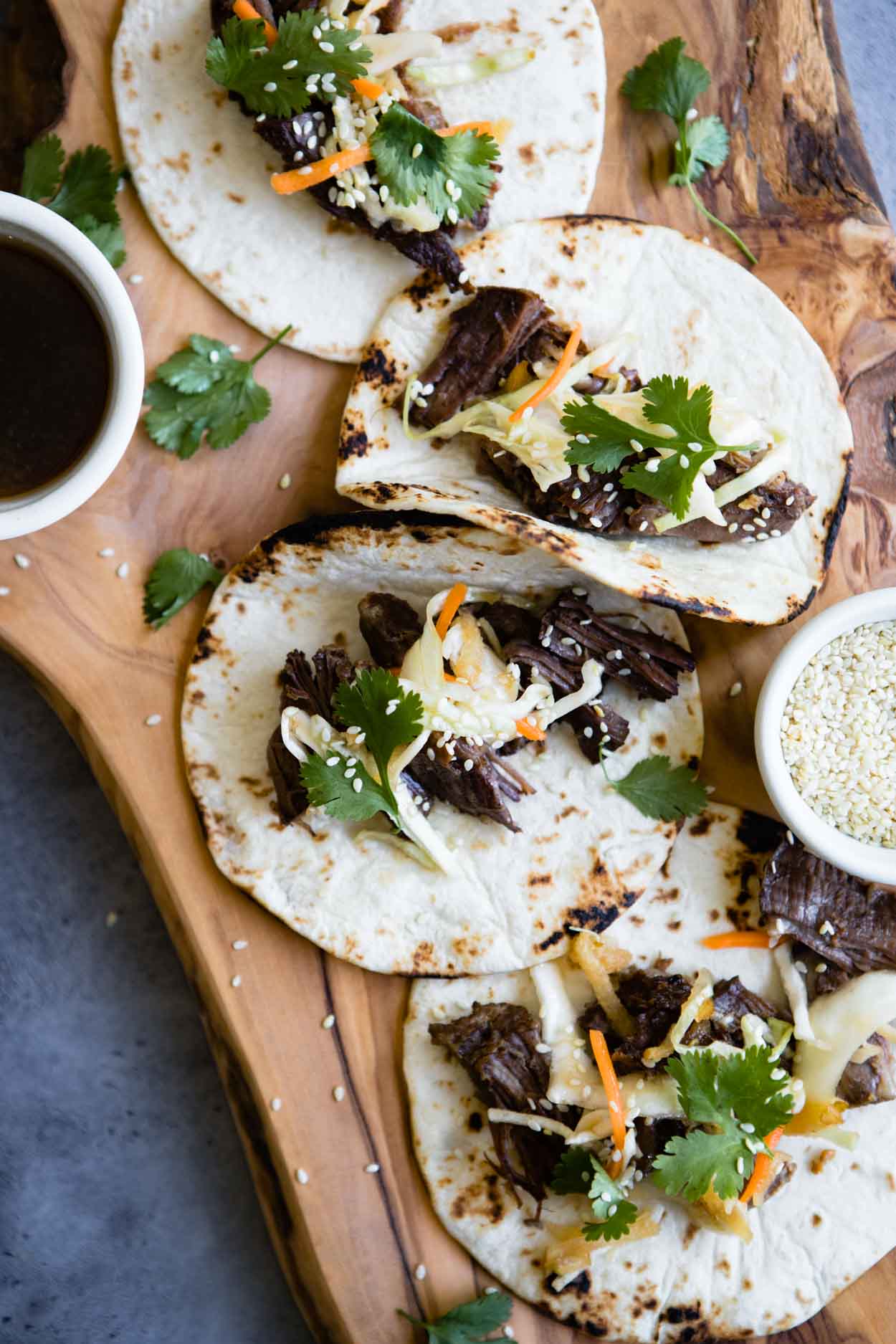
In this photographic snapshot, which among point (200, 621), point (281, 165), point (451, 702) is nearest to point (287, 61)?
point (281, 165)

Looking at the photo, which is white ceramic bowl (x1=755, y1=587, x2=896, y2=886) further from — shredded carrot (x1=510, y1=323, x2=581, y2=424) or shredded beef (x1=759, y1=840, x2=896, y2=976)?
shredded carrot (x1=510, y1=323, x2=581, y2=424)

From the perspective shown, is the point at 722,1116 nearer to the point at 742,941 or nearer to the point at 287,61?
the point at 742,941

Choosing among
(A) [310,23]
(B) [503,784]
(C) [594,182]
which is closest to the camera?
(A) [310,23]

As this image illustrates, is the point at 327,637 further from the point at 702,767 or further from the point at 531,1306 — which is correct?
the point at 531,1306

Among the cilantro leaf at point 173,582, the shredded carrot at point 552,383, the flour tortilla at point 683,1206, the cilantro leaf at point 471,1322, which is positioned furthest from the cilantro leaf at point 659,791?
the cilantro leaf at point 471,1322

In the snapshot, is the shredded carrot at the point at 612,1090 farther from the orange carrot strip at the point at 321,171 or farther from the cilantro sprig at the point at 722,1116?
the orange carrot strip at the point at 321,171

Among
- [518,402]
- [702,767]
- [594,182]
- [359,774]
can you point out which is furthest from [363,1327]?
[594,182]
